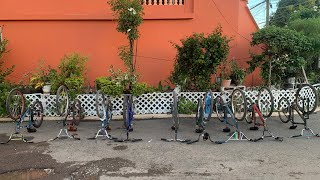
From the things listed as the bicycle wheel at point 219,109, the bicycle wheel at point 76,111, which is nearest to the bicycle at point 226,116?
the bicycle wheel at point 219,109

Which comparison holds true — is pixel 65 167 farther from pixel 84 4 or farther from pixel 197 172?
pixel 84 4

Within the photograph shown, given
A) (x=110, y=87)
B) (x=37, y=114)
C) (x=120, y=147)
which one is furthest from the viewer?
(x=110, y=87)

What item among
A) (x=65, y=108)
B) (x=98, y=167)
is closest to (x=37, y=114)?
(x=65, y=108)

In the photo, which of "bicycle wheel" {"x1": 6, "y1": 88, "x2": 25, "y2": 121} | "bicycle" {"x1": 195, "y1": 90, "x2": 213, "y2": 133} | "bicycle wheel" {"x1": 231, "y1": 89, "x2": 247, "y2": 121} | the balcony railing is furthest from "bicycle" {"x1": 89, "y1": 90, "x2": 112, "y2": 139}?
the balcony railing

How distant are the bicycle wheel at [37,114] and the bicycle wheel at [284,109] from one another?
621cm

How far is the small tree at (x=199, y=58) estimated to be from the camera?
8656 mm

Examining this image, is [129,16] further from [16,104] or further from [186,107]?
[16,104]

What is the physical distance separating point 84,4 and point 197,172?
671 centimetres

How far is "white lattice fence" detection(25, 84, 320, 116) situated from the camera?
28.2ft

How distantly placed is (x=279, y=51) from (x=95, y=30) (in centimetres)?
566

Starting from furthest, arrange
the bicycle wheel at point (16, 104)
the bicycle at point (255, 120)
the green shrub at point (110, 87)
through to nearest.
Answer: the green shrub at point (110, 87) → the bicycle wheel at point (16, 104) → the bicycle at point (255, 120)

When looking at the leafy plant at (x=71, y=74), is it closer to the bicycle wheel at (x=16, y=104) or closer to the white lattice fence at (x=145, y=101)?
the white lattice fence at (x=145, y=101)

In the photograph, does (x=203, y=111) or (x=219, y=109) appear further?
(x=219, y=109)

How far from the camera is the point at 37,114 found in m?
7.59
